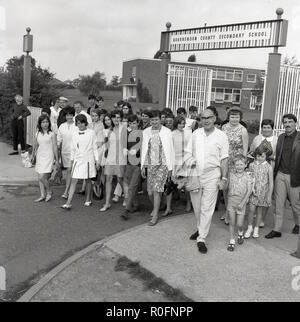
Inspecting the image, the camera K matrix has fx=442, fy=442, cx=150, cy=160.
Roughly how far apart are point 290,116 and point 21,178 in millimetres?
5964

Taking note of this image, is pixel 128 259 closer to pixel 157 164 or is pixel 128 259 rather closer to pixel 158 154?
pixel 157 164

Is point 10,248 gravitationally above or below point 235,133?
below

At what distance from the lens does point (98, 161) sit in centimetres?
762

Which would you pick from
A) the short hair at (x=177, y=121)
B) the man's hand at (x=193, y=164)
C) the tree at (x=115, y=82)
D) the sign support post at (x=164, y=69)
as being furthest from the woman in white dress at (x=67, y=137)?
the tree at (x=115, y=82)

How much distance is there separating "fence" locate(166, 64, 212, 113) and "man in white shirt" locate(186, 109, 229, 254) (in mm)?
5740

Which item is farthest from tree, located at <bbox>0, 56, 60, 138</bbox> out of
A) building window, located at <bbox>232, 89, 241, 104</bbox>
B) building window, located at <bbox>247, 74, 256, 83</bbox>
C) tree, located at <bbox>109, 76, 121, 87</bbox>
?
tree, located at <bbox>109, 76, 121, 87</bbox>

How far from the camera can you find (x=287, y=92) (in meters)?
8.59

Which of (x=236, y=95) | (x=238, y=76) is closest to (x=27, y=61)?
(x=238, y=76)

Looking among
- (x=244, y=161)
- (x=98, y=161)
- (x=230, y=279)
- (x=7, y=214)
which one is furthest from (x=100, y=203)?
(x=230, y=279)

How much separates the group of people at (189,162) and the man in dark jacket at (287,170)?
0.01 metres

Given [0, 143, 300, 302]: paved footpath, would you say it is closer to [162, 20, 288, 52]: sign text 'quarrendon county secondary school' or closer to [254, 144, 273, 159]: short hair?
[254, 144, 273, 159]: short hair

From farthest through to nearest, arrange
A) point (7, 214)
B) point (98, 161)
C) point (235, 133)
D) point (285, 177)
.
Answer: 1. point (98, 161)
2. point (7, 214)
3. point (235, 133)
4. point (285, 177)

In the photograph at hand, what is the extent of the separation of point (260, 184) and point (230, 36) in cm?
405

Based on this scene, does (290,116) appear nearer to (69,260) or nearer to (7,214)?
(69,260)
